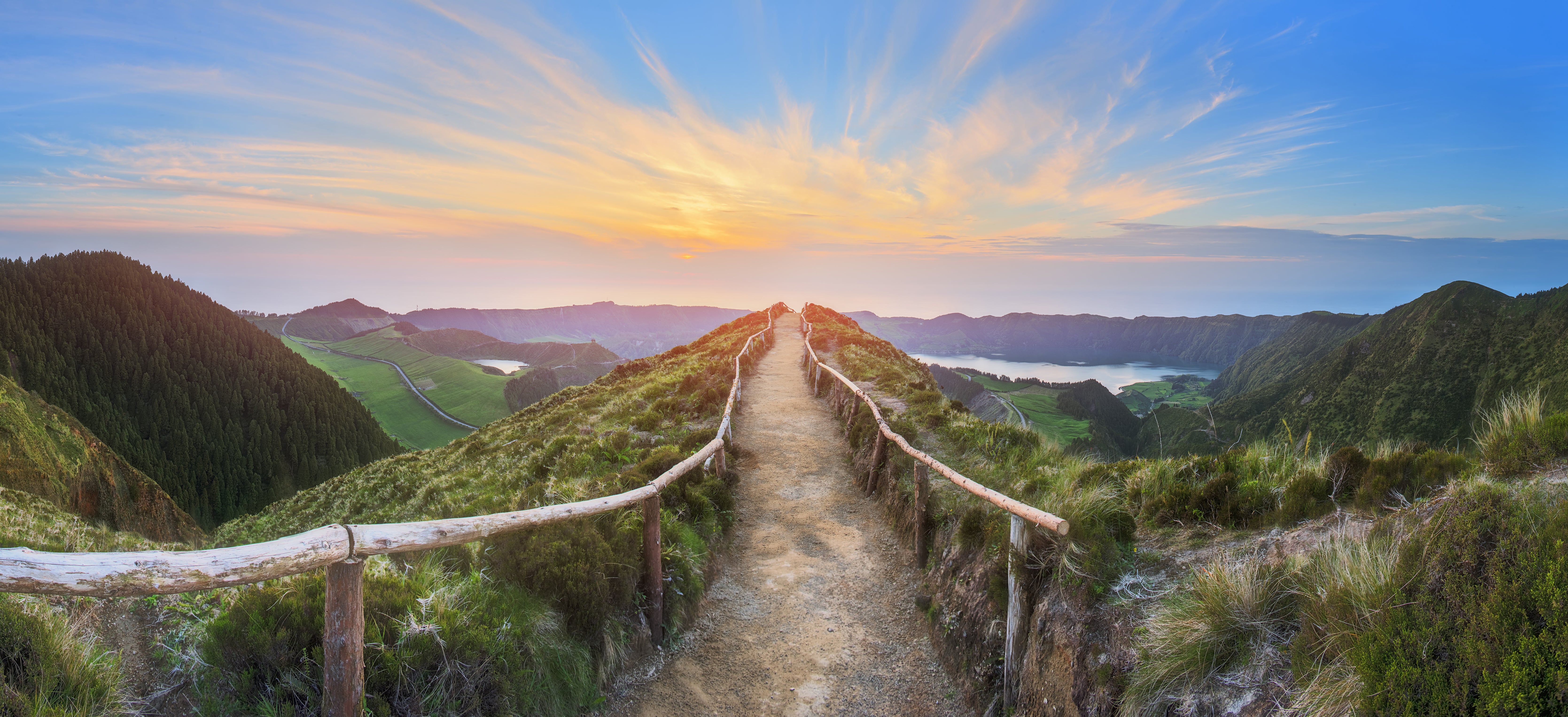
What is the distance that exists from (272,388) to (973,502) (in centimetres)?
13087

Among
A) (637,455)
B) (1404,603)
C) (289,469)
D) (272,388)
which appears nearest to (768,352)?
(637,455)

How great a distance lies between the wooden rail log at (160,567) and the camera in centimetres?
266

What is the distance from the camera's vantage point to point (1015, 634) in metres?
5.45

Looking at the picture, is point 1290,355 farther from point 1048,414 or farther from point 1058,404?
point 1048,414

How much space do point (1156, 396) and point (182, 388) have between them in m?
197

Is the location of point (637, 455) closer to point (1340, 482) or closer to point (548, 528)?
point (548, 528)

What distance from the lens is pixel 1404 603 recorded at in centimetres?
317

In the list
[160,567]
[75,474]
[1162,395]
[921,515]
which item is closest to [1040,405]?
[1162,395]

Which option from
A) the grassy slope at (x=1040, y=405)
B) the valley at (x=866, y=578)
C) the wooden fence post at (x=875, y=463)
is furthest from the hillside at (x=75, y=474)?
the grassy slope at (x=1040, y=405)

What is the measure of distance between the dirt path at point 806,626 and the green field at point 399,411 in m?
110

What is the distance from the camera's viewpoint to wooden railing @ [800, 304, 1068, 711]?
17.9ft

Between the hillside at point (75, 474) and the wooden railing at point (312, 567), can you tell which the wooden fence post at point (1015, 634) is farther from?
the hillside at point (75, 474)

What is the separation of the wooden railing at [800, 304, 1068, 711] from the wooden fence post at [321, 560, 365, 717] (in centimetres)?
495

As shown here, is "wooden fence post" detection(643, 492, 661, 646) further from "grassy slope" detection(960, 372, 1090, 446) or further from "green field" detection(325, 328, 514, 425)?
"green field" detection(325, 328, 514, 425)
